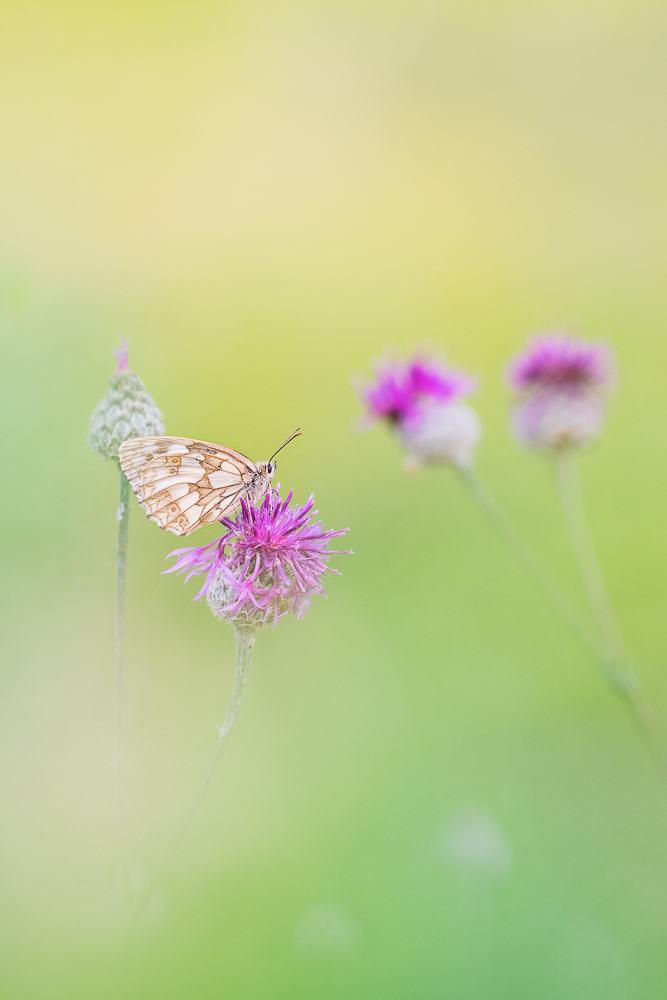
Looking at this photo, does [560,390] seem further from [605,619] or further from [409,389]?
[605,619]

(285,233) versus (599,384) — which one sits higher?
(285,233)

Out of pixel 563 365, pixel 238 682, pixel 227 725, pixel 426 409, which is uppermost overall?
pixel 563 365

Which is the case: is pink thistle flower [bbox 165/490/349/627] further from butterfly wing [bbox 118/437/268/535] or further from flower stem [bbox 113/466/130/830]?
flower stem [bbox 113/466/130/830]

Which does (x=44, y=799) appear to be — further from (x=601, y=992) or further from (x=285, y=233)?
(x=285, y=233)

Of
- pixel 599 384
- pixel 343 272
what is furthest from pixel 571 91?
pixel 599 384

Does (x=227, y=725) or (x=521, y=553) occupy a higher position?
(x=521, y=553)

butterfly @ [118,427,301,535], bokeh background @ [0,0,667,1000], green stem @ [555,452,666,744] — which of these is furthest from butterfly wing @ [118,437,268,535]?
green stem @ [555,452,666,744]

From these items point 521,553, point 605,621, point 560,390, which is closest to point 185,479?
point 521,553

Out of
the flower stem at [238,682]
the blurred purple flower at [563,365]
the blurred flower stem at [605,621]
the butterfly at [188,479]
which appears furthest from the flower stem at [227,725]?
the blurred purple flower at [563,365]
